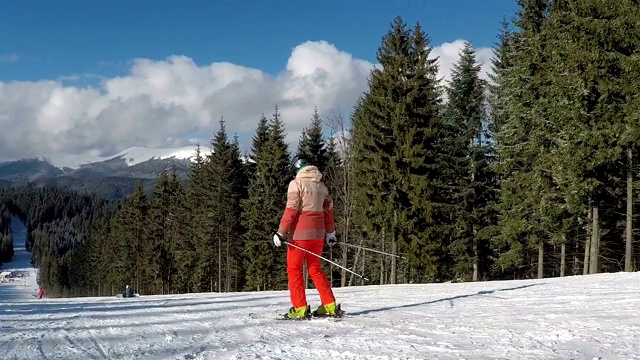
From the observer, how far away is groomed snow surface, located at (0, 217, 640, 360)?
5.02 meters

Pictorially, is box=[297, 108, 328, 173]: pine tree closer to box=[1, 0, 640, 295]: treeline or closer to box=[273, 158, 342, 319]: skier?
box=[1, 0, 640, 295]: treeline

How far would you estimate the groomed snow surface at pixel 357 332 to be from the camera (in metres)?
5.02

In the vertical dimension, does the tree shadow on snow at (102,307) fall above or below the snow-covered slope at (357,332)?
below

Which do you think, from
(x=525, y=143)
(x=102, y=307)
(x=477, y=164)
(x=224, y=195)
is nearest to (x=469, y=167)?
(x=477, y=164)

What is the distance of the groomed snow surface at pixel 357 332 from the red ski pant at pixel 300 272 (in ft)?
1.14

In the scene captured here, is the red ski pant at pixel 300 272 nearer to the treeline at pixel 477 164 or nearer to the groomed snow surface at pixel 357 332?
the groomed snow surface at pixel 357 332

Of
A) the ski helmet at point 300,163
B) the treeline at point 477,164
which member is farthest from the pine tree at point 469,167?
the ski helmet at point 300,163

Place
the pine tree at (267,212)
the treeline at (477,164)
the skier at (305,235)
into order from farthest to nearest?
the pine tree at (267,212) → the treeline at (477,164) → the skier at (305,235)

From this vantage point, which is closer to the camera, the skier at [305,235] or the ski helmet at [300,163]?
the skier at [305,235]

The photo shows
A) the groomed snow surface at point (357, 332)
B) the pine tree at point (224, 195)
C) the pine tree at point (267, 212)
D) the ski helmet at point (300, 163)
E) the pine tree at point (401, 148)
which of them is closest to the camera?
the groomed snow surface at point (357, 332)

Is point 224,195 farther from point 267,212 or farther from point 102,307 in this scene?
point 102,307

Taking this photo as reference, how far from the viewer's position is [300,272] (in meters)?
7.21

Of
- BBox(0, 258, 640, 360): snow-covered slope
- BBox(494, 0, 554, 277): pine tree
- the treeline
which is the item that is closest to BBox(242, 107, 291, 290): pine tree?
the treeline

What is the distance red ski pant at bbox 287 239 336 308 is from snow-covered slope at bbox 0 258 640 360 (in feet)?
1.18
